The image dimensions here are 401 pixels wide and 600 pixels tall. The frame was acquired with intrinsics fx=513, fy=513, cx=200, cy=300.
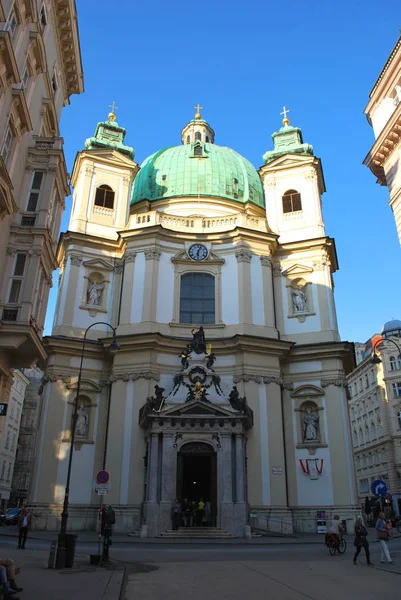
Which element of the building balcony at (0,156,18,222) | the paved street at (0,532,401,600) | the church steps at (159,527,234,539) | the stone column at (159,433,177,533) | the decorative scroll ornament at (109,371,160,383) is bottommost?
the paved street at (0,532,401,600)

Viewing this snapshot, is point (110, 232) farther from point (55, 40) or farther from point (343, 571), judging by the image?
point (343, 571)

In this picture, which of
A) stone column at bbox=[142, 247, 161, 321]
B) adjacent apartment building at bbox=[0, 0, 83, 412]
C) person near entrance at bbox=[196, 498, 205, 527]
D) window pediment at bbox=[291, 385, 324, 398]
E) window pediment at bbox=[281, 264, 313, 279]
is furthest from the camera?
window pediment at bbox=[281, 264, 313, 279]

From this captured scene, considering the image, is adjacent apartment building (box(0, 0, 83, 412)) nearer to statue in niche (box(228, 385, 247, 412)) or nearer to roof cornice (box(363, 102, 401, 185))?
statue in niche (box(228, 385, 247, 412))

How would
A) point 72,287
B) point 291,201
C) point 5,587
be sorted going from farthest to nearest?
point 291,201 → point 72,287 → point 5,587

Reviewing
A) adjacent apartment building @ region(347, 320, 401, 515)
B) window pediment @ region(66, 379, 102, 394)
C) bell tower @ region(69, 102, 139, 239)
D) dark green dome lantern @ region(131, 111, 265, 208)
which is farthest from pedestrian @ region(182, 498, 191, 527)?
adjacent apartment building @ region(347, 320, 401, 515)

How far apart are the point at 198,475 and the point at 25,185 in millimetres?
17808

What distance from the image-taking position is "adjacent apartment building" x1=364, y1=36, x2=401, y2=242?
64.5 feet

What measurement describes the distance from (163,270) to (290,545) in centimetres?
1796

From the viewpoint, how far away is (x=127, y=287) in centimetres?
3183

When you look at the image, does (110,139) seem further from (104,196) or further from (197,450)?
(197,450)

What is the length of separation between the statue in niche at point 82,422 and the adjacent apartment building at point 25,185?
1060 cm

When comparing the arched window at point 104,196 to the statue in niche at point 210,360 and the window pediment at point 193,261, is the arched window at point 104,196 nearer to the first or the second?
the window pediment at point 193,261

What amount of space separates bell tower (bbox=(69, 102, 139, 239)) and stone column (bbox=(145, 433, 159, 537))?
49.9ft

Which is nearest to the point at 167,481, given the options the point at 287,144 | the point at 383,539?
the point at 383,539
